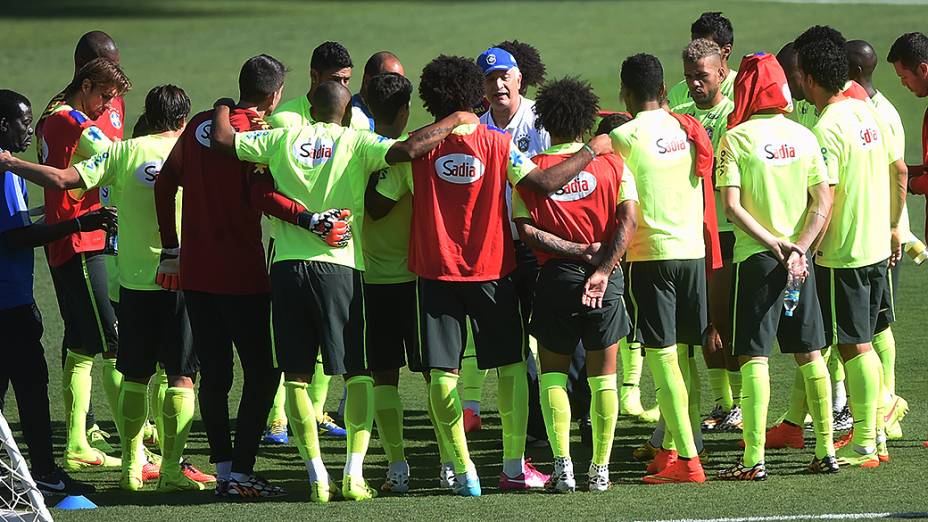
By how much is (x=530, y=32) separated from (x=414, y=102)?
8998 millimetres

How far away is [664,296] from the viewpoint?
7273 mm

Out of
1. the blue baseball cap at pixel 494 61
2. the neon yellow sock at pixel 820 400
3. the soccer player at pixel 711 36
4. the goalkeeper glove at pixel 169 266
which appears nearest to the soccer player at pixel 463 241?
the blue baseball cap at pixel 494 61

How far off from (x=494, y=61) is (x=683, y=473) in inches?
100

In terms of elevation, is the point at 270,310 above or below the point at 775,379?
above

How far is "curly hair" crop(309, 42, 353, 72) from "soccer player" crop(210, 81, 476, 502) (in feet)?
3.56

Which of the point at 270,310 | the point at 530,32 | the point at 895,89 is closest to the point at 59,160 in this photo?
the point at 270,310

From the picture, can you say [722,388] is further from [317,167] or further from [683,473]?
[317,167]

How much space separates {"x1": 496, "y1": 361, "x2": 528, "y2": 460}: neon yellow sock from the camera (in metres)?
7.13

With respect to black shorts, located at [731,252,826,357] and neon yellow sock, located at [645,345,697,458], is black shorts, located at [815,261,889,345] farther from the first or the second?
neon yellow sock, located at [645,345,697,458]

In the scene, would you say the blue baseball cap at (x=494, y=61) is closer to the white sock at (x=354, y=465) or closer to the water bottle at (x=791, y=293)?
the water bottle at (x=791, y=293)

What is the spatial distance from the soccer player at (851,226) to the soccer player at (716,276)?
559mm

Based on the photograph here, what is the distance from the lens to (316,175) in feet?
22.7

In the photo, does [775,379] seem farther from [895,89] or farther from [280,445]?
[895,89]

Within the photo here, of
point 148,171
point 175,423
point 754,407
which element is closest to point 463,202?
point 148,171
